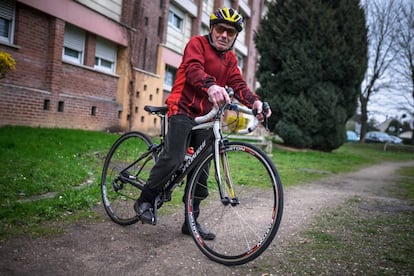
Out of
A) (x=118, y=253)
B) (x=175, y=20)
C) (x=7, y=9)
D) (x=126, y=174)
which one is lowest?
(x=118, y=253)

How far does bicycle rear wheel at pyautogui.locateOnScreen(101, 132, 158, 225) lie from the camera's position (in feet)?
13.0

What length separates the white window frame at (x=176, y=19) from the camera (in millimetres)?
19875

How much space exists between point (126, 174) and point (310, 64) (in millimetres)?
13037

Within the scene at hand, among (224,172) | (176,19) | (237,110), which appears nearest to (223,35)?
(237,110)

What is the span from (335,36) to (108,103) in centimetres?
978

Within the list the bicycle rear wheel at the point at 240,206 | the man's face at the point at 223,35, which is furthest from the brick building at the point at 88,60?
the bicycle rear wheel at the point at 240,206

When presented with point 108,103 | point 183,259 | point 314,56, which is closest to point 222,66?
point 183,259

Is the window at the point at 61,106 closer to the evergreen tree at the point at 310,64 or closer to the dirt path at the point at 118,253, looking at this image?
the evergreen tree at the point at 310,64

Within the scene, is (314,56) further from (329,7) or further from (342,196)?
(342,196)

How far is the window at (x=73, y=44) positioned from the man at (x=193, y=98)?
36.4 ft

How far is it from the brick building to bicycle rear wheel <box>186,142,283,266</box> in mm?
9488

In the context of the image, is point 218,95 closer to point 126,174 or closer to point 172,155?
point 172,155

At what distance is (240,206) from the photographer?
3.47 m

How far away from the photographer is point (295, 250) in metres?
3.50
